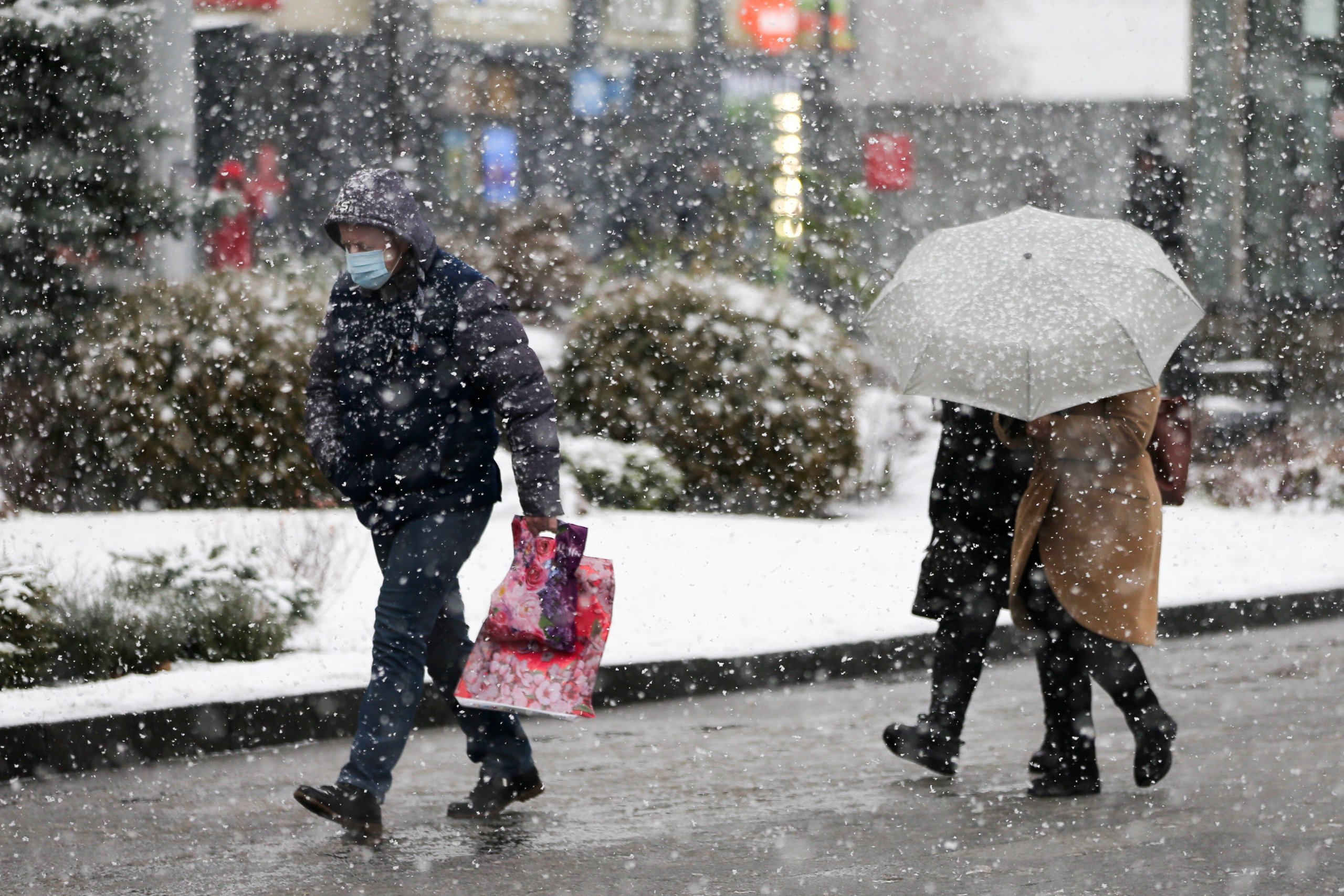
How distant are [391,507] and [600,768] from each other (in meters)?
1.54

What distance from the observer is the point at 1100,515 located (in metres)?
Answer: 5.90

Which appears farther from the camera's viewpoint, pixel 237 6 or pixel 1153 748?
pixel 237 6

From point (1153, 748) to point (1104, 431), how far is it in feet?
3.15

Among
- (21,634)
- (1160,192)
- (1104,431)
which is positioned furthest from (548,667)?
(1160,192)

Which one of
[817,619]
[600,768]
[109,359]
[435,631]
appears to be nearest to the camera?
[435,631]

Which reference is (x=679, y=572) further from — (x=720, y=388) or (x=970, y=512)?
(x=970, y=512)

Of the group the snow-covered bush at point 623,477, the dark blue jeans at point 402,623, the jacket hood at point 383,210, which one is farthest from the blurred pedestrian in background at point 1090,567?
the snow-covered bush at point 623,477

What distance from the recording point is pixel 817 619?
9.47m

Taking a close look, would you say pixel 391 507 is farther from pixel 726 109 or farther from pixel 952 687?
pixel 726 109

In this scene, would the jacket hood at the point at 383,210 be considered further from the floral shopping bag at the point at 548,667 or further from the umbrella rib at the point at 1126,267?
the umbrella rib at the point at 1126,267

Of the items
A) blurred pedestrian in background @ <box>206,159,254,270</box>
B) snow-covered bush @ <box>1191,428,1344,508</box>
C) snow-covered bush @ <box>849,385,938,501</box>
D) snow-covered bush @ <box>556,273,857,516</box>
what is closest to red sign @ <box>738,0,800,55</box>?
blurred pedestrian in background @ <box>206,159,254,270</box>

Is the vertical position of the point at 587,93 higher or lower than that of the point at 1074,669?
higher

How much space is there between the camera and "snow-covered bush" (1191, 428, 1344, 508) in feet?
47.6

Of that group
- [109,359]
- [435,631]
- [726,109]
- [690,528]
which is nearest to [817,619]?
[690,528]
